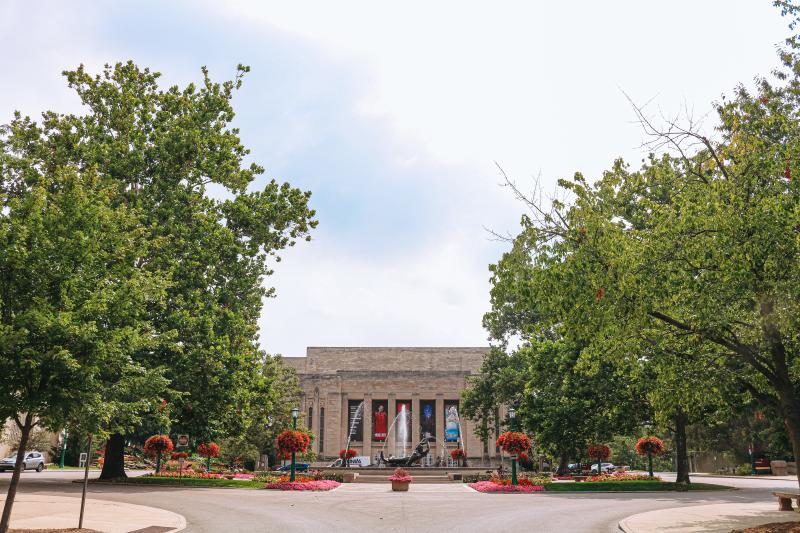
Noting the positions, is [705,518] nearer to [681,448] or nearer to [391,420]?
[681,448]

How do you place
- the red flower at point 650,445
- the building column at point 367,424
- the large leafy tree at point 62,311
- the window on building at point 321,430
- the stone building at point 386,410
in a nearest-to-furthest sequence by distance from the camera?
the large leafy tree at point 62,311 < the red flower at point 650,445 < the stone building at point 386,410 < the building column at point 367,424 < the window on building at point 321,430

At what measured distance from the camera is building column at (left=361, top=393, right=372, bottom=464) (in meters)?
80.8

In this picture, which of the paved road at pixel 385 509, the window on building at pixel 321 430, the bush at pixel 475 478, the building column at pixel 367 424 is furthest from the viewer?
the window on building at pixel 321 430

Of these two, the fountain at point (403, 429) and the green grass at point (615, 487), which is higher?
the fountain at point (403, 429)

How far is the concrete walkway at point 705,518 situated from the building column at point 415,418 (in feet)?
202

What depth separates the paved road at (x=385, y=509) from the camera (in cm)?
1619

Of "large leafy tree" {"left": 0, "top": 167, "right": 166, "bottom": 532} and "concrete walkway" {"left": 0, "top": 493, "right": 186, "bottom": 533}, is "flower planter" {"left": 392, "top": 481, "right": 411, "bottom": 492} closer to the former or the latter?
"concrete walkway" {"left": 0, "top": 493, "right": 186, "bottom": 533}

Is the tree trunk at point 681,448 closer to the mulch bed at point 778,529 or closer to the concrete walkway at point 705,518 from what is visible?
the concrete walkway at point 705,518

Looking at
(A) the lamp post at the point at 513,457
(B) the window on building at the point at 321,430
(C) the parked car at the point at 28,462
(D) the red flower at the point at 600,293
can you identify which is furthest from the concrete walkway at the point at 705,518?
(B) the window on building at the point at 321,430

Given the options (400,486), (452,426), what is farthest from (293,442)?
(452,426)

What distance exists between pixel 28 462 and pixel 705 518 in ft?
144

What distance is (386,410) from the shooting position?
83.0 metres

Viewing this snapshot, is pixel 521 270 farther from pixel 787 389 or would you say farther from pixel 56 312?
pixel 56 312

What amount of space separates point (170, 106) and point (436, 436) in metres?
59.8
